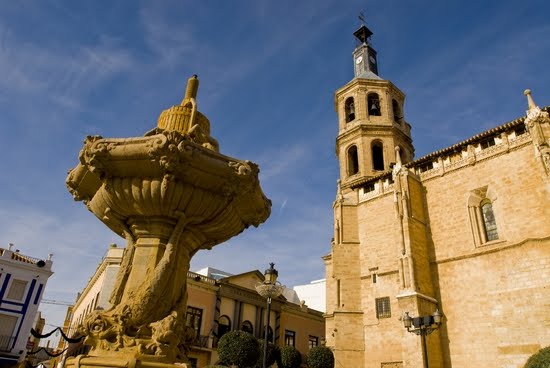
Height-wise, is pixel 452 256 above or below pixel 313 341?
above

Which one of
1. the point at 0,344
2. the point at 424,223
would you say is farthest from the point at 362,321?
the point at 0,344

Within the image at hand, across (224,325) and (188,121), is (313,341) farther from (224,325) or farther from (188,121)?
(188,121)

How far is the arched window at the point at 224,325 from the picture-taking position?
24.1 meters

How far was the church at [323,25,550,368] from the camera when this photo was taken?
51.1 ft

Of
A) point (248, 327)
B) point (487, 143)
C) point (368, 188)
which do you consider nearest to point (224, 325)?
point (248, 327)

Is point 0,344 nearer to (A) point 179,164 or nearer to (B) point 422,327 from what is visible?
(B) point 422,327

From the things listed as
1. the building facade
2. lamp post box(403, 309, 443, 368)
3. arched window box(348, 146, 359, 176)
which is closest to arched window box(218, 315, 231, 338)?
the building facade

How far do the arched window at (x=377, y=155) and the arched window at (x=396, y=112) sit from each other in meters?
2.74

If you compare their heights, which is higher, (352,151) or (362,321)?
(352,151)

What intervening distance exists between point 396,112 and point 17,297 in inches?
1112

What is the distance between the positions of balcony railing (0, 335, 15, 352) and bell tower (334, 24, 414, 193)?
22.0 meters

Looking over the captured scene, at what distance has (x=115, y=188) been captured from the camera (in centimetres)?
523

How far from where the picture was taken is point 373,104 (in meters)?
28.7

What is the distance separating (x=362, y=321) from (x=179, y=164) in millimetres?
17335
